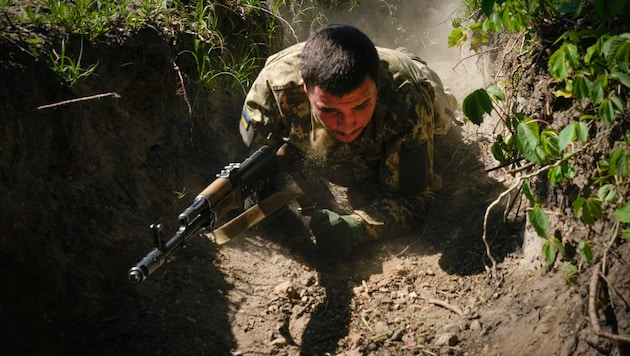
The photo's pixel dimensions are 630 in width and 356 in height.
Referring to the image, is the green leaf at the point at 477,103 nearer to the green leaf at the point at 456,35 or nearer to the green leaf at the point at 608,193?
the green leaf at the point at 608,193

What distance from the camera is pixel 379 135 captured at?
3832mm

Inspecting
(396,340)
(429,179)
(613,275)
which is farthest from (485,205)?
(613,275)

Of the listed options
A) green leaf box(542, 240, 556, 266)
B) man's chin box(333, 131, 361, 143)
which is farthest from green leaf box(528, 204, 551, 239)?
man's chin box(333, 131, 361, 143)

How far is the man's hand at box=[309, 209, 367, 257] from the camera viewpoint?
3.41 meters

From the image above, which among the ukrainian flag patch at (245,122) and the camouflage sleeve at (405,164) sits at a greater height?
the ukrainian flag patch at (245,122)

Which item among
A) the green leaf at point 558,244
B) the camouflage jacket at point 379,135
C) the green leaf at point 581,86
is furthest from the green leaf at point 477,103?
the camouflage jacket at point 379,135

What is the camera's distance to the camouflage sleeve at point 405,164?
12.0 ft

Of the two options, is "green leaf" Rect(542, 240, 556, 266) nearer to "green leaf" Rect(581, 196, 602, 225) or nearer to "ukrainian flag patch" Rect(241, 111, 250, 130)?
"green leaf" Rect(581, 196, 602, 225)

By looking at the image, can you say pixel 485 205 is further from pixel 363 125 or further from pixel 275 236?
pixel 275 236

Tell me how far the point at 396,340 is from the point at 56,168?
199 centimetres

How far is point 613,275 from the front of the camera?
6.43 feet

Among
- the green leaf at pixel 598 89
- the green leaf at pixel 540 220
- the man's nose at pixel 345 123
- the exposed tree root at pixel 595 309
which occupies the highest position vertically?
the man's nose at pixel 345 123

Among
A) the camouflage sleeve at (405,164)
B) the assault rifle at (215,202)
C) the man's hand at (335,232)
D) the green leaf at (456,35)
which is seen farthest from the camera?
A: the camouflage sleeve at (405,164)

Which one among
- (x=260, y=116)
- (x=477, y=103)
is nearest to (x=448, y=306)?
(x=477, y=103)
